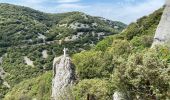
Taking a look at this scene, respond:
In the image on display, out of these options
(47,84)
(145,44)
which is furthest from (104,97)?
(47,84)

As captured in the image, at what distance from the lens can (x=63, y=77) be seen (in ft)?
174

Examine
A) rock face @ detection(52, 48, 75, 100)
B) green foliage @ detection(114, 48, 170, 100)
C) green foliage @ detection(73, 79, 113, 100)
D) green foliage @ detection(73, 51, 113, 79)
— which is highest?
green foliage @ detection(114, 48, 170, 100)

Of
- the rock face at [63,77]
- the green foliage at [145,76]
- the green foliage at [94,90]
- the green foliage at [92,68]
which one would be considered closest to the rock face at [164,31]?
the green foliage at [92,68]

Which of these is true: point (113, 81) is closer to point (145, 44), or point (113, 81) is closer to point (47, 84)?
point (145, 44)

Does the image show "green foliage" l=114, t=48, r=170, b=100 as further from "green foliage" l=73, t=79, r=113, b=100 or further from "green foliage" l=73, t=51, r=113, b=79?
"green foliage" l=73, t=51, r=113, b=79

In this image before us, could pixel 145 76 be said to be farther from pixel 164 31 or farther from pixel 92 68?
pixel 92 68

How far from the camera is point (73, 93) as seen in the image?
51.6 metres

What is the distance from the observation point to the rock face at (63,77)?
5275 cm

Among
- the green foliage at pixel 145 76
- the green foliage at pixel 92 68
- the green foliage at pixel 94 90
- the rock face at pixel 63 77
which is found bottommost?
the green foliage at pixel 92 68

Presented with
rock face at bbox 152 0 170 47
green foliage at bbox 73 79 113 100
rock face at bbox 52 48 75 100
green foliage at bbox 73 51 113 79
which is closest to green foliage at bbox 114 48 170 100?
green foliage at bbox 73 79 113 100

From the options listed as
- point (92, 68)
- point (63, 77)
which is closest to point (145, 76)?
point (63, 77)

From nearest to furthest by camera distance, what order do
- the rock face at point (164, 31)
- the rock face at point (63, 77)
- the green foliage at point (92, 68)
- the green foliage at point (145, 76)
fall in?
the green foliage at point (145, 76), the rock face at point (63, 77), the rock face at point (164, 31), the green foliage at point (92, 68)

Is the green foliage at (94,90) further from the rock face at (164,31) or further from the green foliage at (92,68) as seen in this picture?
the green foliage at (92,68)

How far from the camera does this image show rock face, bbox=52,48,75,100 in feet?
173
